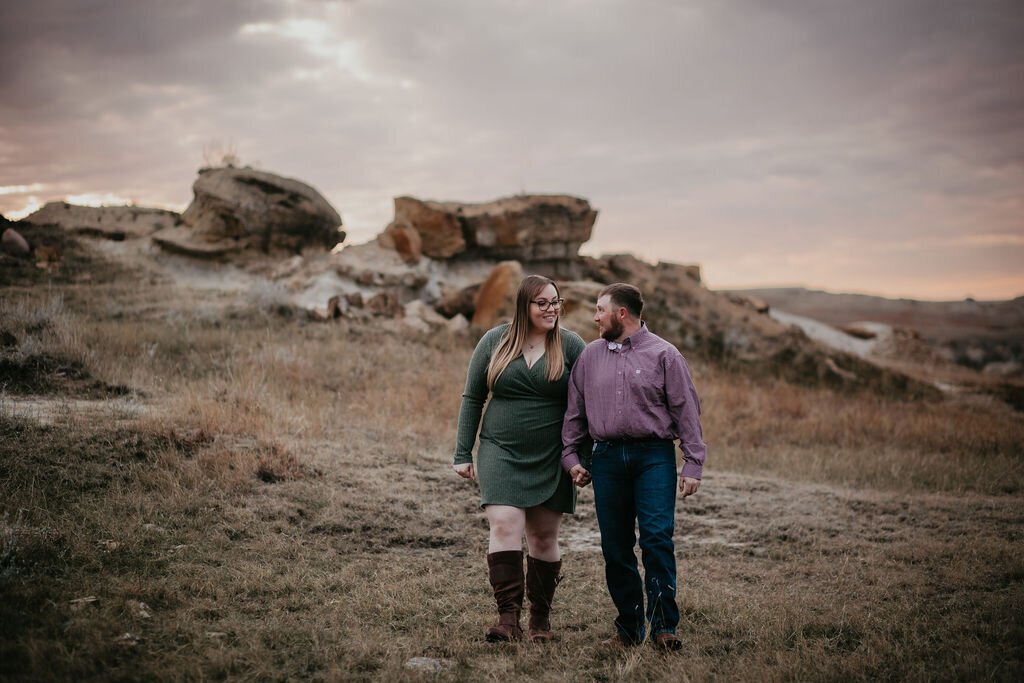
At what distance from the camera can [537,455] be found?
385 cm

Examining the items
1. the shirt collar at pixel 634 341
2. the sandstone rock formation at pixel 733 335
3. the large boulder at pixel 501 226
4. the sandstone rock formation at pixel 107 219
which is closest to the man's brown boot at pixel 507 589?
the shirt collar at pixel 634 341

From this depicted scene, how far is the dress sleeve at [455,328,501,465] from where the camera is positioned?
157 inches

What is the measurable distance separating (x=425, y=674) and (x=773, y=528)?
4227 millimetres

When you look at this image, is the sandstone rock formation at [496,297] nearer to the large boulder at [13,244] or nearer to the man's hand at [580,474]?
the large boulder at [13,244]

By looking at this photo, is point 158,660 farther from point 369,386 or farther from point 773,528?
point 369,386

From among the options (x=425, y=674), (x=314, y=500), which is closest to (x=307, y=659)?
(x=425, y=674)

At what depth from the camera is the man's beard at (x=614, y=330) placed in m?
3.78

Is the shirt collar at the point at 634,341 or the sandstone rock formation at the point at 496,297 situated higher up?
the sandstone rock formation at the point at 496,297

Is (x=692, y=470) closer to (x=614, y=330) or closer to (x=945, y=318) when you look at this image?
(x=614, y=330)

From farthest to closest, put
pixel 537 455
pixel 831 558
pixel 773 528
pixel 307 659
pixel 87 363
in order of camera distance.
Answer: pixel 87 363
pixel 773 528
pixel 831 558
pixel 537 455
pixel 307 659

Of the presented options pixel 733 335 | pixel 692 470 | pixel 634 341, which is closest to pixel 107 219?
pixel 733 335

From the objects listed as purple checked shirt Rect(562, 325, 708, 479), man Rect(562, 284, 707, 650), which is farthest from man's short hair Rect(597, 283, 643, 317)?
purple checked shirt Rect(562, 325, 708, 479)

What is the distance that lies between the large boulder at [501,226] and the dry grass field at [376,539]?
10474 mm

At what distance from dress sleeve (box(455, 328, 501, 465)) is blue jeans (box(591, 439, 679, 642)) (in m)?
0.72
